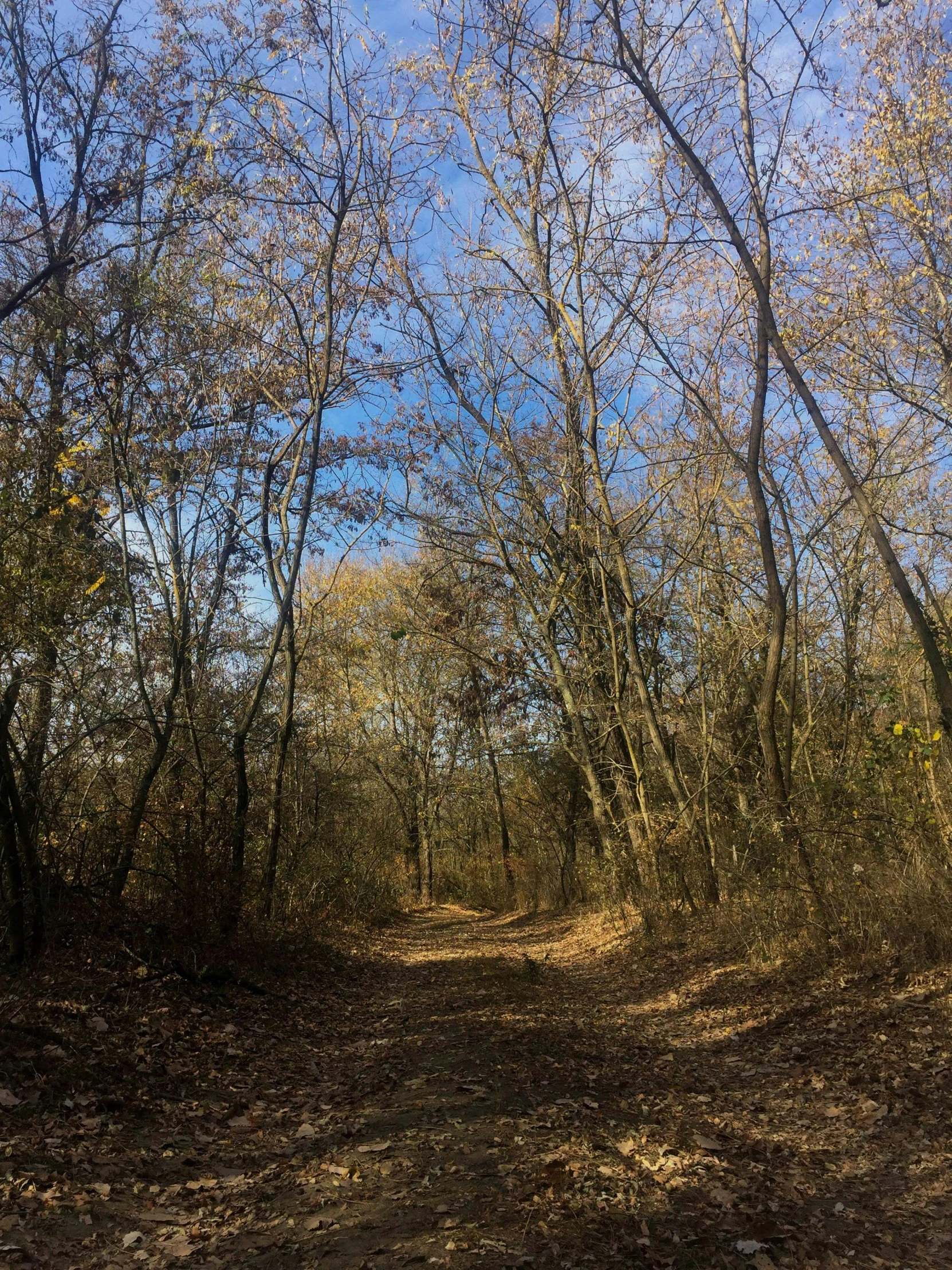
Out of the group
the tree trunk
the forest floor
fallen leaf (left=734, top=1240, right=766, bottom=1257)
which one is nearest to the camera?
fallen leaf (left=734, top=1240, right=766, bottom=1257)

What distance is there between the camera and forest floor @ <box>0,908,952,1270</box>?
3438 mm

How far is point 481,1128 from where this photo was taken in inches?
180

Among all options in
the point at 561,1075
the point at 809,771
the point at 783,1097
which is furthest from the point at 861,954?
the point at 809,771

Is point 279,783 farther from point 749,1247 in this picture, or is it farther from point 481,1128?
point 749,1247

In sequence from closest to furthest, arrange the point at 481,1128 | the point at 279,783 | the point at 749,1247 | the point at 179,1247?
the point at 749,1247, the point at 179,1247, the point at 481,1128, the point at 279,783

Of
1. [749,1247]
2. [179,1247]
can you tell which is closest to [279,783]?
[179,1247]

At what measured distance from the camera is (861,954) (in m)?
6.91

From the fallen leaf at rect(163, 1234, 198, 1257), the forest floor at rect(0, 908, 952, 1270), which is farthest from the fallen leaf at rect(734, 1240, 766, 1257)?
the fallen leaf at rect(163, 1234, 198, 1257)

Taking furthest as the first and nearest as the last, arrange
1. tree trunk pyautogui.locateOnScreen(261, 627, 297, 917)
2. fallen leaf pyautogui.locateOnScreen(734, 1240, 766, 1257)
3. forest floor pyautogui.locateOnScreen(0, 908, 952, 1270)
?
1. tree trunk pyautogui.locateOnScreen(261, 627, 297, 917)
2. forest floor pyautogui.locateOnScreen(0, 908, 952, 1270)
3. fallen leaf pyautogui.locateOnScreen(734, 1240, 766, 1257)

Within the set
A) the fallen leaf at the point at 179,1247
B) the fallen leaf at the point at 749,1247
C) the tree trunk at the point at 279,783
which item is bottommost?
the fallen leaf at the point at 749,1247

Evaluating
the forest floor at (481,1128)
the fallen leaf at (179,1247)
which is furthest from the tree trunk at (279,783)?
the fallen leaf at (179,1247)

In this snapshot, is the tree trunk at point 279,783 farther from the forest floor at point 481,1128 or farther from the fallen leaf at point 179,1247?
the fallen leaf at point 179,1247

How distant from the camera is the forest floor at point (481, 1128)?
344 centimetres

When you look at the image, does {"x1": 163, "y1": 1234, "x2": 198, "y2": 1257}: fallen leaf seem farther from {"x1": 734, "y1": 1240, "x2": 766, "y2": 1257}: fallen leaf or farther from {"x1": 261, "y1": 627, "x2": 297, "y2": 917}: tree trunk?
{"x1": 261, "y1": 627, "x2": 297, "y2": 917}: tree trunk
